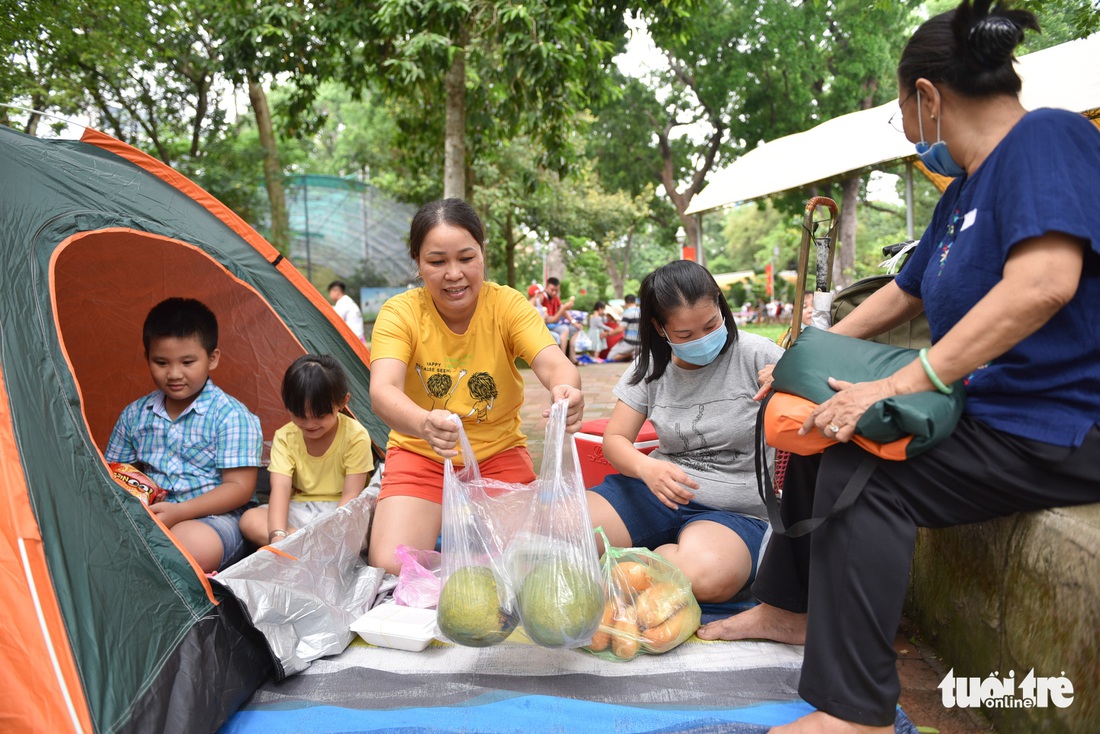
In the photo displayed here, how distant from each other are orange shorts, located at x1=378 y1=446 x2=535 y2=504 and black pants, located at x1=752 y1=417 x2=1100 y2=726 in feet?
4.60

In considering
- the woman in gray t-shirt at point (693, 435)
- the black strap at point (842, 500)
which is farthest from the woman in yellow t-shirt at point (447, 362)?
the black strap at point (842, 500)

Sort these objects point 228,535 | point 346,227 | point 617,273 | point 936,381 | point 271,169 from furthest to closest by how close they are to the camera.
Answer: point 617,273 → point 346,227 → point 271,169 → point 228,535 → point 936,381

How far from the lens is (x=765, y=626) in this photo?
7.36 ft

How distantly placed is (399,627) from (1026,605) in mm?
1650

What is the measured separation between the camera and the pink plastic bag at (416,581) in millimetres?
2514

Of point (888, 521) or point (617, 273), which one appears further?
point (617, 273)

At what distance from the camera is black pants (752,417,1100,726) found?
5.31 feet

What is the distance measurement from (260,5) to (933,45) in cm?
697

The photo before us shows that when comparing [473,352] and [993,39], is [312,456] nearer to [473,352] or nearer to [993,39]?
[473,352]

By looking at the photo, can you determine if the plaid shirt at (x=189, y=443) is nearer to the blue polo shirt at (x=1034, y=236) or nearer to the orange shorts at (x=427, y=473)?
the orange shorts at (x=427, y=473)

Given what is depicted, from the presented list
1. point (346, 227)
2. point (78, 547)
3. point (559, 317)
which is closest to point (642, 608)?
point (78, 547)

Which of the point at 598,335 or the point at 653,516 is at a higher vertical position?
the point at 598,335

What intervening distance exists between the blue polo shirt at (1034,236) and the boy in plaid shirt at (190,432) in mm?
2516

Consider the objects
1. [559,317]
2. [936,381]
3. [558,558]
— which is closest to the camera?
[936,381]
